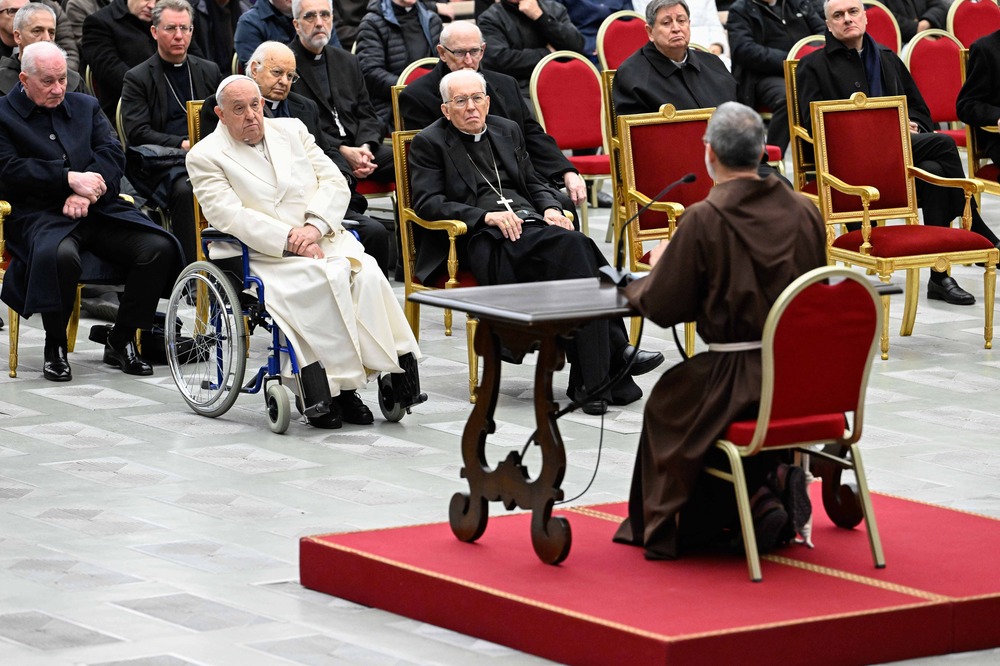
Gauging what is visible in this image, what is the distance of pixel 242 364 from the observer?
6164mm

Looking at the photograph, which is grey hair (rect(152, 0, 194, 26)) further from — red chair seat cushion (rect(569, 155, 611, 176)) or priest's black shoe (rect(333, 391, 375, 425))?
priest's black shoe (rect(333, 391, 375, 425))

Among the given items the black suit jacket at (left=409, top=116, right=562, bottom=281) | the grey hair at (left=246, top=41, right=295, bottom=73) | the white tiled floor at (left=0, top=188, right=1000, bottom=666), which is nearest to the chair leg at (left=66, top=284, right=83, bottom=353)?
the white tiled floor at (left=0, top=188, right=1000, bottom=666)

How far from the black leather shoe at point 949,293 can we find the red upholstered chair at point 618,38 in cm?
226

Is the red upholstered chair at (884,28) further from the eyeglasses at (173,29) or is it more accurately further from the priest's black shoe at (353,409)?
the priest's black shoe at (353,409)

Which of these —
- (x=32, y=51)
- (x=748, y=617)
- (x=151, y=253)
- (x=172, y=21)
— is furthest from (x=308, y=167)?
(x=748, y=617)

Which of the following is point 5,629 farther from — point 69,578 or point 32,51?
point 32,51

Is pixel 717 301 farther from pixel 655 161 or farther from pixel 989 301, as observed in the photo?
pixel 989 301

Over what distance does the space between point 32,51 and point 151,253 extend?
93 centimetres

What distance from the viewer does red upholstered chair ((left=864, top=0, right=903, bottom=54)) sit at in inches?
416

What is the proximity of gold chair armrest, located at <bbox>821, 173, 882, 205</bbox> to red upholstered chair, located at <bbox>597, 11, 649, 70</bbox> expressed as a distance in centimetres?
236

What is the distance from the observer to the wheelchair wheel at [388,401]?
6.26 meters

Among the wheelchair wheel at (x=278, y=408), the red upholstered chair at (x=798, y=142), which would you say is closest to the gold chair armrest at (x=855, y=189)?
the red upholstered chair at (x=798, y=142)

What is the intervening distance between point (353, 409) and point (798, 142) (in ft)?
10.1

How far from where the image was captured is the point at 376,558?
14.0 ft
